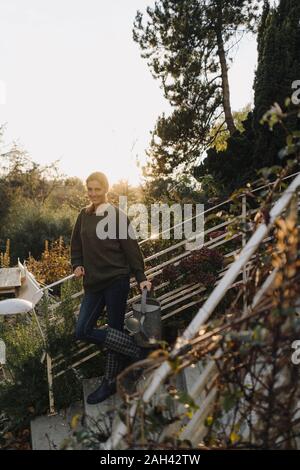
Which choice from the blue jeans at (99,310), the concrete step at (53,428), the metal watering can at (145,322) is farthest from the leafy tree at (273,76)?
the concrete step at (53,428)

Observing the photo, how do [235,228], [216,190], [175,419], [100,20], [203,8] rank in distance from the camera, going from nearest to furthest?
[175,419] < [235,228] < [216,190] < [100,20] < [203,8]

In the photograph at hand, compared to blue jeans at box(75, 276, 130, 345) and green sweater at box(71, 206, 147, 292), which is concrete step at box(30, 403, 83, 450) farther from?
green sweater at box(71, 206, 147, 292)

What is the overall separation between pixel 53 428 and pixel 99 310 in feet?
3.06

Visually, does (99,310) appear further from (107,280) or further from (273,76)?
(273,76)

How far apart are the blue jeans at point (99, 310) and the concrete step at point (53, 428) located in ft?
1.79

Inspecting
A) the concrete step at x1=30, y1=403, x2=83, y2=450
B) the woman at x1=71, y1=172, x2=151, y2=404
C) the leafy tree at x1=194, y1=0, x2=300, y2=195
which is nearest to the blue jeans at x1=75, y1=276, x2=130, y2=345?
the woman at x1=71, y1=172, x2=151, y2=404

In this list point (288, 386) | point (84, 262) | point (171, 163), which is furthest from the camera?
point (171, 163)

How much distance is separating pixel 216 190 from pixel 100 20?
328cm

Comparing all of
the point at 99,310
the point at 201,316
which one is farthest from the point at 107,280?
the point at 201,316

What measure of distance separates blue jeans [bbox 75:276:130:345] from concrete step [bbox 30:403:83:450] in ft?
1.79

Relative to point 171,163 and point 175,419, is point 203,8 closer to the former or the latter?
point 171,163

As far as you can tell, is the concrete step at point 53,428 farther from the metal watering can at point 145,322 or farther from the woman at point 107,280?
the metal watering can at point 145,322

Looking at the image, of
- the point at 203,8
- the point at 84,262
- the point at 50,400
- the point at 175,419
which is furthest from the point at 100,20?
the point at 175,419

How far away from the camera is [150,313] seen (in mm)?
3545
